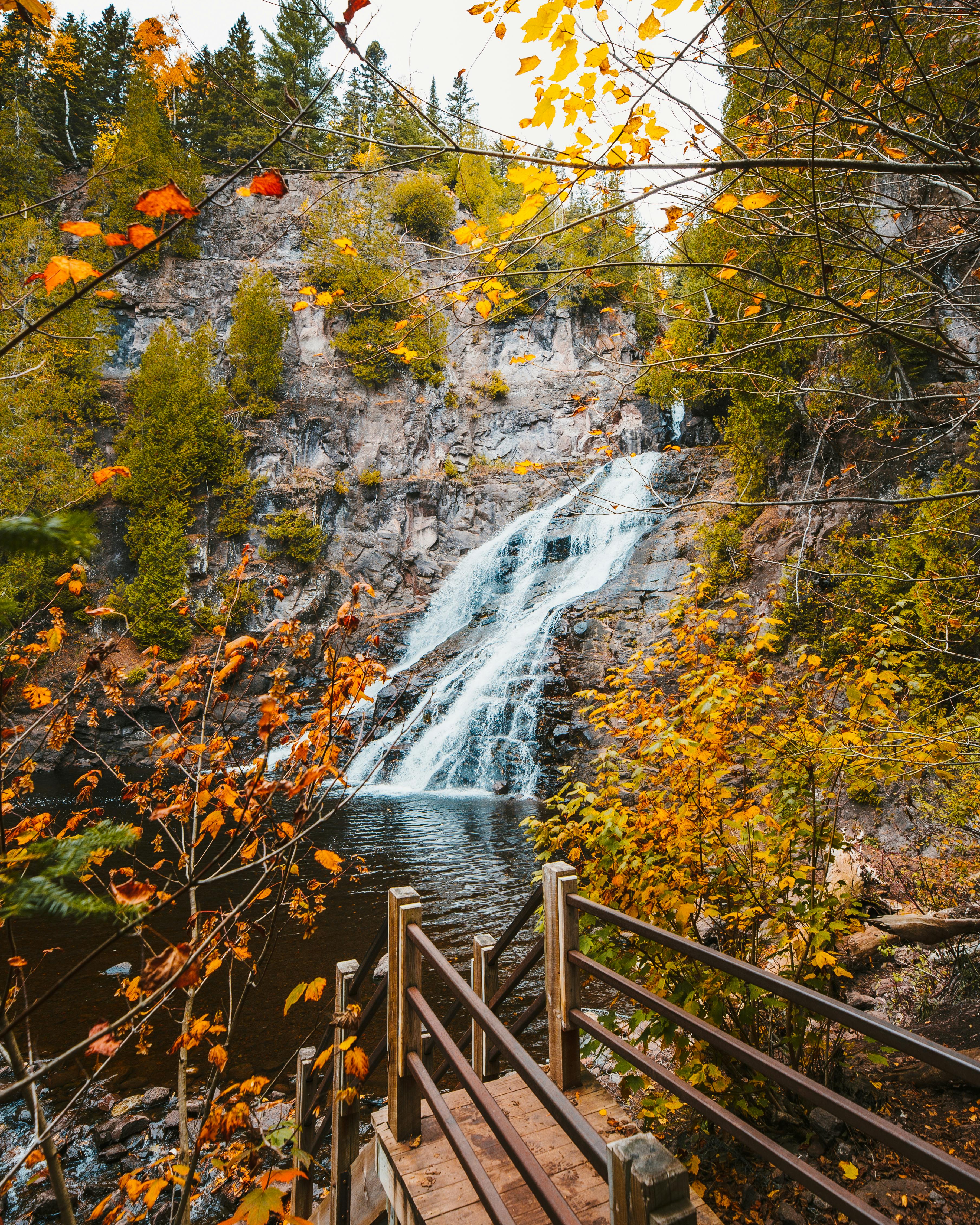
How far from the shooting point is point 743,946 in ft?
10.6

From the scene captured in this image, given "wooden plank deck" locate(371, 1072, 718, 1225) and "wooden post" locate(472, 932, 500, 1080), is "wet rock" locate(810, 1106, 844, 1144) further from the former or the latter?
"wooden post" locate(472, 932, 500, 1080)

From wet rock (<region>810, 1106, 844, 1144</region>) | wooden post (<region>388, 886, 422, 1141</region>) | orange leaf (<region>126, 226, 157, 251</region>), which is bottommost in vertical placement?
wet rock (<region>810, 1106, 844, 1144</region>)

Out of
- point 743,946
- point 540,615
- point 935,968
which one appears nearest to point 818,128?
point 743,946

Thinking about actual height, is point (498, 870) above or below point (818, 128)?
below

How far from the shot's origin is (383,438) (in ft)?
89.5

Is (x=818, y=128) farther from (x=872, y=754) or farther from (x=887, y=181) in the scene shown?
(x=887, y=181)

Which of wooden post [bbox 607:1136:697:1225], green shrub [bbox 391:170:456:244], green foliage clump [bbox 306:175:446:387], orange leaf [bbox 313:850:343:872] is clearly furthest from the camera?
green shrub [bbox 391:170:456:244]

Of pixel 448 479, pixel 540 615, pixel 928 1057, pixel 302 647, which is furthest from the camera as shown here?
pixel 448 479

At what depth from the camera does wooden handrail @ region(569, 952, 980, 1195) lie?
1.28 metres

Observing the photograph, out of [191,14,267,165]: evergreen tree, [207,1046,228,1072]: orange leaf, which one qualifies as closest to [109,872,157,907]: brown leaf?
[207,1046,228,1072]: orange leaf

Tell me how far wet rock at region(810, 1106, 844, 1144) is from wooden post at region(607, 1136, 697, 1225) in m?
2.50

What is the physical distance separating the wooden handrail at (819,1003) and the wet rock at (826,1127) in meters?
1.62

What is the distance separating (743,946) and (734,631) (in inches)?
439

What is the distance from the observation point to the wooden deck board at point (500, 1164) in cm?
221
